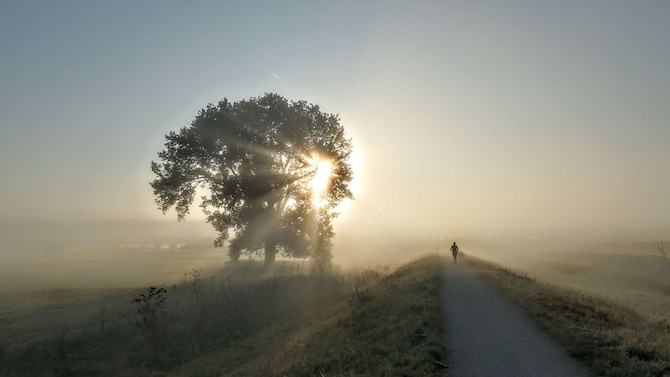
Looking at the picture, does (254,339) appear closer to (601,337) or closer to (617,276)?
(601,337)

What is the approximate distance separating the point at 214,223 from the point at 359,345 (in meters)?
36.5

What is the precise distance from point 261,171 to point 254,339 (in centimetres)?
2569

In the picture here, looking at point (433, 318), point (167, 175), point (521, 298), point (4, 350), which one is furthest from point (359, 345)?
point (167, 175)

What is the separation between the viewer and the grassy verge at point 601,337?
30.8 feet

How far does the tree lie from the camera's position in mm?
43219

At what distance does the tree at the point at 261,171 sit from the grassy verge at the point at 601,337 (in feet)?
98.0

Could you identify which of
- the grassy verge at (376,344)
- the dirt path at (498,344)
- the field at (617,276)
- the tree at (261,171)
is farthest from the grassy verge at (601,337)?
the tree at (261,171)

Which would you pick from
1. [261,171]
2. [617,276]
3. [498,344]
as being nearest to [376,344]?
[498,344]

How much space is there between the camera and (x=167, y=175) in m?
43.8

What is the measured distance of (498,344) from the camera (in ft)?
38.3

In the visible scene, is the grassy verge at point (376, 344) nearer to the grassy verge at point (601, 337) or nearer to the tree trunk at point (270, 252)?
the grassy verge at point (601, 337)

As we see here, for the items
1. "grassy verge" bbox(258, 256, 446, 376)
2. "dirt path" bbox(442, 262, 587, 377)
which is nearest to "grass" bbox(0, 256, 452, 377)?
"grassy verge" bbox(258, 256, 446, 376)

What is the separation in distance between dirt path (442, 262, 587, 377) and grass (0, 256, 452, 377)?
0.60m

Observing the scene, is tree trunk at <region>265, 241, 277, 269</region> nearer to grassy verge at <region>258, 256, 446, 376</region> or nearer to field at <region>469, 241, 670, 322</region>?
field at <region>469, 241, 670, 322</region>
